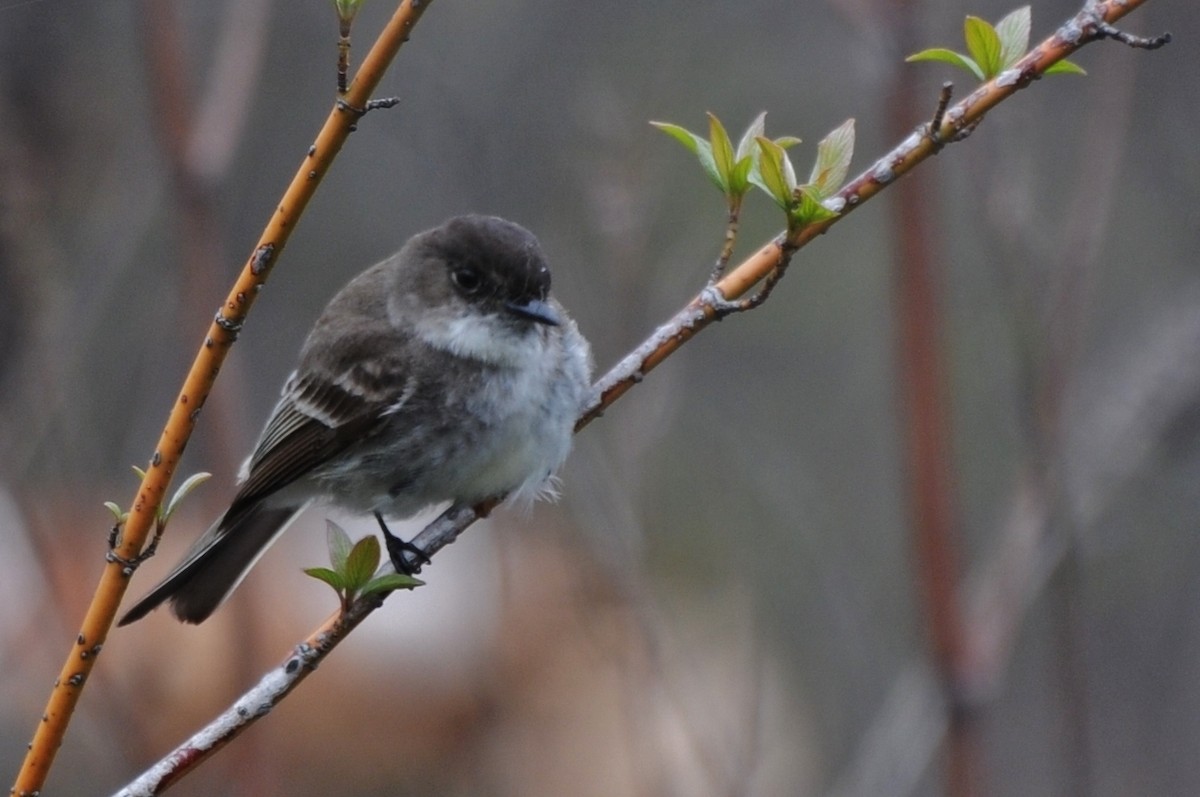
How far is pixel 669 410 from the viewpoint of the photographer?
15.4 ft

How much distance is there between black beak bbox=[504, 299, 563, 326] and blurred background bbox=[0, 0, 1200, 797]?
30 centimetres

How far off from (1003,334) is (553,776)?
13.3 feet

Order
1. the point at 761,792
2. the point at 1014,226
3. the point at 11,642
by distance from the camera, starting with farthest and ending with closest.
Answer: the point at 761,792
the point at 11,642
the point at 1014,226

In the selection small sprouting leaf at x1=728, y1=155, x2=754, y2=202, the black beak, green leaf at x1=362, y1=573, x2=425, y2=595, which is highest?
the black beak

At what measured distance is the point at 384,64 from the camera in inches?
76.0

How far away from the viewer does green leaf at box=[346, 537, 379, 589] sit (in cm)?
239

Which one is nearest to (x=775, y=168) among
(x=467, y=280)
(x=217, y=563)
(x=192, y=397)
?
(x=192, y=397)

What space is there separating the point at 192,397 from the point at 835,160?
3.95 feet

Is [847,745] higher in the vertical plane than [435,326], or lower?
higher

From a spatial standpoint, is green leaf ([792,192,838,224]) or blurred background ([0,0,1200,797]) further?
blurred background ([0,0,1200,797])

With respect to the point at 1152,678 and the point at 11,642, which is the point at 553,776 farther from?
the point at 11,642

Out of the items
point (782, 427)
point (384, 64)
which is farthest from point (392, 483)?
point (782, 427)

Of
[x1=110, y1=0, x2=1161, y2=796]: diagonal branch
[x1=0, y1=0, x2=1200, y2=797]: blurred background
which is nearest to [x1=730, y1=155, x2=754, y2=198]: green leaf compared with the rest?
[x1=110, y1=0, x2=1161, y2=796]: diagonal branch

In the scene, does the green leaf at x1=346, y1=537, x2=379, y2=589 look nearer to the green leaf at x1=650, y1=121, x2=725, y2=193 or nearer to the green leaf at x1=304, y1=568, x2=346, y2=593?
the green leaf at x1=304, y1=568, x2=346, y2=593
